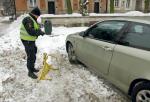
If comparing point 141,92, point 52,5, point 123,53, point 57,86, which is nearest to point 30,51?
point 57,86

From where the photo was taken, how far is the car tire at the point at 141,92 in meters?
4.36

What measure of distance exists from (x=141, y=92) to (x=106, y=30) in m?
1.82

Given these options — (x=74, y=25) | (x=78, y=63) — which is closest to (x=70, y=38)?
(x=78, y=63)

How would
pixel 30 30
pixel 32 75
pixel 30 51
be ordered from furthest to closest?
1. pixel 32 75
2. pixel 30 51
3. pixel 30 30

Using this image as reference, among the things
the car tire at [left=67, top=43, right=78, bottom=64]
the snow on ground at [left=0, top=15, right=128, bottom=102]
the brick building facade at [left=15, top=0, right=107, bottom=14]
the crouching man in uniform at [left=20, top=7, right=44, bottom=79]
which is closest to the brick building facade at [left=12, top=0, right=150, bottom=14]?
the brick building facade at [left=15, top=0, right=107, bottom=14]

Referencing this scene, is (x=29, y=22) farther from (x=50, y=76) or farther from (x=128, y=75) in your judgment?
(x=128, y=75)

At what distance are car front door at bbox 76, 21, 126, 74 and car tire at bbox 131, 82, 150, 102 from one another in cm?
96

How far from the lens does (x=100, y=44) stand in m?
5.61

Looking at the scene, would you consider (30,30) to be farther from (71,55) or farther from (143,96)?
(143,96)

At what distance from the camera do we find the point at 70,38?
761 cm

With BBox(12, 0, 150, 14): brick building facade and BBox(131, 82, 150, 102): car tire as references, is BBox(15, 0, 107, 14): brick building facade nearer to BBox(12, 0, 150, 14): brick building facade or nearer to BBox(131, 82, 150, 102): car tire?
BBox(12, 0, 150, 14): brick building facade

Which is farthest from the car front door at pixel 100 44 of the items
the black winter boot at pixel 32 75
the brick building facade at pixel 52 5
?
the brick building facade at pixel 52 5

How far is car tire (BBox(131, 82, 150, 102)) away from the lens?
4363mm

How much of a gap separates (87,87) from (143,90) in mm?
1841
